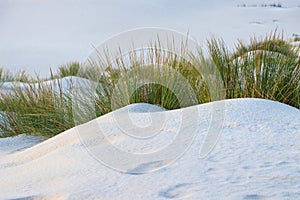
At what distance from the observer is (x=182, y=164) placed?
4.71 ft

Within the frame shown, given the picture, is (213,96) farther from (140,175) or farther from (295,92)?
(140,175)

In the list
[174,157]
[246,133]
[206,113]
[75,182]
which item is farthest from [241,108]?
[75,182]

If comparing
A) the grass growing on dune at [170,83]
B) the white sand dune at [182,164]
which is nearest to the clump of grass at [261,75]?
the grass growing on dune at [170,83]

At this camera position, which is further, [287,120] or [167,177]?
[287,120]

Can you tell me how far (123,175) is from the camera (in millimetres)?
1406

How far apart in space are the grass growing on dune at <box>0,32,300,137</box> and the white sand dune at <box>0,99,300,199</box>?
677mm

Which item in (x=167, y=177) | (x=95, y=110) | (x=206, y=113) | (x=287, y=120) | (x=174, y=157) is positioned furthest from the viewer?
(x=95, y=110)

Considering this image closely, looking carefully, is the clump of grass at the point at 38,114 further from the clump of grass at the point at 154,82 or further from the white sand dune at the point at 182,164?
the white sand dune at the point at 182,164

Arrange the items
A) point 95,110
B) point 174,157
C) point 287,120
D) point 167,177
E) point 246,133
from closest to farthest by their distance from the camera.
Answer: point 167,177, point 174,157, point 246,133, point 287,120, point 95,110

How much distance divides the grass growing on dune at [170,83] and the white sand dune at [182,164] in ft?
2.22

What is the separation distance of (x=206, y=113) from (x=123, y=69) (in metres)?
1.29

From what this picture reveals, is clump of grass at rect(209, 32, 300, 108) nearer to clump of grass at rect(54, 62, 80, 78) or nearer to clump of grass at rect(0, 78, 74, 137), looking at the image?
clump of grass at rect(0, 78, 74, 137)

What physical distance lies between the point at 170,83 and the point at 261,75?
0.65 metres

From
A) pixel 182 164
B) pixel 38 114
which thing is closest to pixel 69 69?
pixel 38 114
